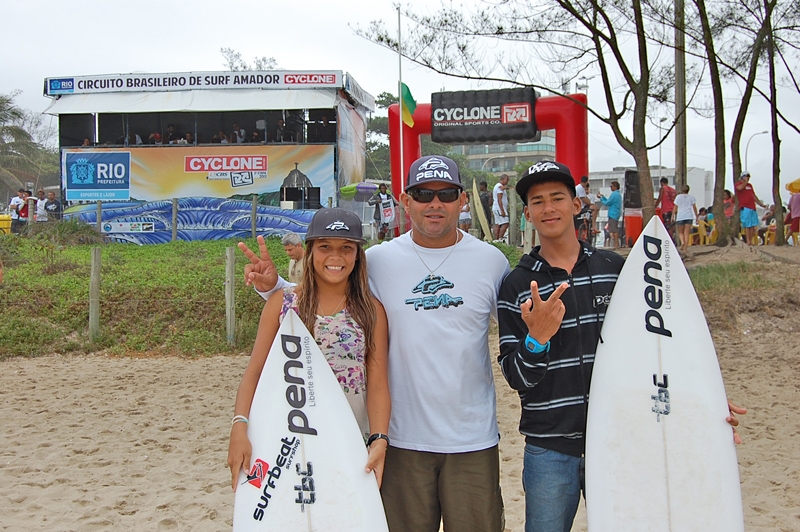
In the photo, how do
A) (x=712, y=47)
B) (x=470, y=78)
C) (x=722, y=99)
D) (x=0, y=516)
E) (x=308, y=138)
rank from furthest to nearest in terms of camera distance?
(x=308, y=138) < (x=722, y=99) < (x=712, y=47) < (x=470, y=78) < (x=0, y=516)

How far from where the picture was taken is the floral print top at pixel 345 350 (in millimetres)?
2250

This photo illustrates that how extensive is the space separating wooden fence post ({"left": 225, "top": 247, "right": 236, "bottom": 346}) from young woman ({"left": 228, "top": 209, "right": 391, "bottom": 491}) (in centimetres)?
582

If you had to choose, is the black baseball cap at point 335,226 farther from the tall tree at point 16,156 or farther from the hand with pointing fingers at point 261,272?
the tall tree at point 16,156

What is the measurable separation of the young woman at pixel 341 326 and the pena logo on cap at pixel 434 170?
28 centimetres

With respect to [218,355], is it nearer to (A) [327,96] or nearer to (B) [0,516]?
(B) [0,516]

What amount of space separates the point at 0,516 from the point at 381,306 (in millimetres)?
2961

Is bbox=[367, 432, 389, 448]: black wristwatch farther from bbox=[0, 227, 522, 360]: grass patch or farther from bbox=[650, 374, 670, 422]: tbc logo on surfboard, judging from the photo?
bbox=[0, 227, 522, 360]: grass patch

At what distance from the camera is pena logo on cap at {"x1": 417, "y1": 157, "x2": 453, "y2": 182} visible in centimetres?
235

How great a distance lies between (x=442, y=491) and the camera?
231cm

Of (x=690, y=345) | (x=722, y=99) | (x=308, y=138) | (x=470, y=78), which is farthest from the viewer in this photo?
(x=308, y=138)

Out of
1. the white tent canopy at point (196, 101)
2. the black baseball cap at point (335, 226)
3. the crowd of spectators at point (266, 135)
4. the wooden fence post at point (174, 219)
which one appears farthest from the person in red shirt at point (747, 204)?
the wooden fence post at point (174, 219)

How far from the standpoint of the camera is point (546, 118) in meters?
11.8

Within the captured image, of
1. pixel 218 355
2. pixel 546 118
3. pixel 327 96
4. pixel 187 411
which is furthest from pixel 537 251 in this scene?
pixel 327 96

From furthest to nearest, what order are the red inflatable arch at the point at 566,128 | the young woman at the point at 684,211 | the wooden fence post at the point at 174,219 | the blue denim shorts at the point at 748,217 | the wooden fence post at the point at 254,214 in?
the wooden fence post at the point at 174,219 → the wooden fence post at the point at 254,214 → the blue denim shorts at the point at 748,217 → the red inflatable arch at the point at 566,128 → the young woman at the point at 684,211
